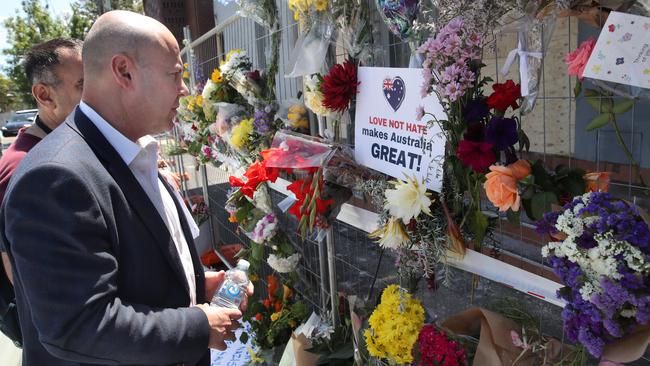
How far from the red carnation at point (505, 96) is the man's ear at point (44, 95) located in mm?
2363

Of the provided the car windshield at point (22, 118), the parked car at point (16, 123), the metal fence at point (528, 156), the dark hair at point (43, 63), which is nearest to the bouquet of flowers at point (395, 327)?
the metal fence at point (528, 156)

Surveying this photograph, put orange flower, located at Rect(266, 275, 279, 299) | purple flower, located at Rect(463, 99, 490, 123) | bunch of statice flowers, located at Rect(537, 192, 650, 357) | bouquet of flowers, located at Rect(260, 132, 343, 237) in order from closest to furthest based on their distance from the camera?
bunch of statice flowers, located at Rect(537, 192, 650, 357) → purple flower, located at Rect(463, 99, 490, 123) → bouquet of flowers, located at Rect(260, 132, 343, 237) → orange flower, located at Rect(266, 275, 279, 299)

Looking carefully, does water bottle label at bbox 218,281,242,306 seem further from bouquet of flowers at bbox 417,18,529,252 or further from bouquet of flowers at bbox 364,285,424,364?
bouquet of flowers at bbox 417,18,529,252

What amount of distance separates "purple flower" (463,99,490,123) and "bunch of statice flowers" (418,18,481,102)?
0.05 m

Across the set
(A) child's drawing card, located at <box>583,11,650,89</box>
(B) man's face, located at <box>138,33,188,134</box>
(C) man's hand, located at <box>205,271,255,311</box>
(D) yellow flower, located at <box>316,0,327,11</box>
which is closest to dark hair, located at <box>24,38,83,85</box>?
(B) man's face, located at <box>138,33,188,134</box>

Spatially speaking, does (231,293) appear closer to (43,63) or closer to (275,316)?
(275,316)

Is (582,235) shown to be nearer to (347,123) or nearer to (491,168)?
(491,168)

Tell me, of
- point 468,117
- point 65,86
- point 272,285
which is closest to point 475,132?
point 468,117

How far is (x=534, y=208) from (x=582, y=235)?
230mm

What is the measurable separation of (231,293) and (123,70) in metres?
0.94

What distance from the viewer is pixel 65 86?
109 inches

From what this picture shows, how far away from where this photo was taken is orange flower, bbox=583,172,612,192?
1.43 meters

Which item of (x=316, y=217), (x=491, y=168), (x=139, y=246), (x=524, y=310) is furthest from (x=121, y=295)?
(x=524, y=310)

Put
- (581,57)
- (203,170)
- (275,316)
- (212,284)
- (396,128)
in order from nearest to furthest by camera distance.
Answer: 1. (581,57)
2. (396,128)
3. (212,284)
4. (275,316)
5. (203,170)
